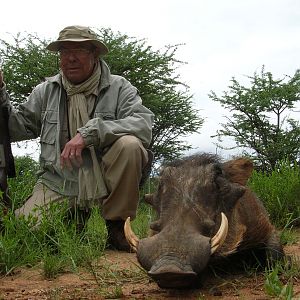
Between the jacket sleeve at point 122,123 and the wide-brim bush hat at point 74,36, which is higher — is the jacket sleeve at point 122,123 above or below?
below

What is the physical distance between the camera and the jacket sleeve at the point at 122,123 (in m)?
4.68

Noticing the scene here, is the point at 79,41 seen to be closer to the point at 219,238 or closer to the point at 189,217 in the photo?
the point at 189,217

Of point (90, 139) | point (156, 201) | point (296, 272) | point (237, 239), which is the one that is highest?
point (90, 139)

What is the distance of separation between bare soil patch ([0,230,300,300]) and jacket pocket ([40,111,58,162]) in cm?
126

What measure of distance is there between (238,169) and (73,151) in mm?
1326

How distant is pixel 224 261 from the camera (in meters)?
3.56

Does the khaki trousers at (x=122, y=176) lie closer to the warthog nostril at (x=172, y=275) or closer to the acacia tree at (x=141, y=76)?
the warthog nostril at (x=172, y=275)

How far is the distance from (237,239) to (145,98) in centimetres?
1117

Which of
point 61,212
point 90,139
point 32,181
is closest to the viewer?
point 61,212

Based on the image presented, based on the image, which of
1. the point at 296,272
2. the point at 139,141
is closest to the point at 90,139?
the point at 139,141

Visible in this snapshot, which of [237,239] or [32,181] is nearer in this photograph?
[237,239]

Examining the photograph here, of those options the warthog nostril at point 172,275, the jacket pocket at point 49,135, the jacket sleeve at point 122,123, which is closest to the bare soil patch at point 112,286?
the warthog nostril at point 172,275

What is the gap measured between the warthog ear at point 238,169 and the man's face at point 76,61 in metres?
1.70

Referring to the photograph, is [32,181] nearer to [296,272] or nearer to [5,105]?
[5,105]
